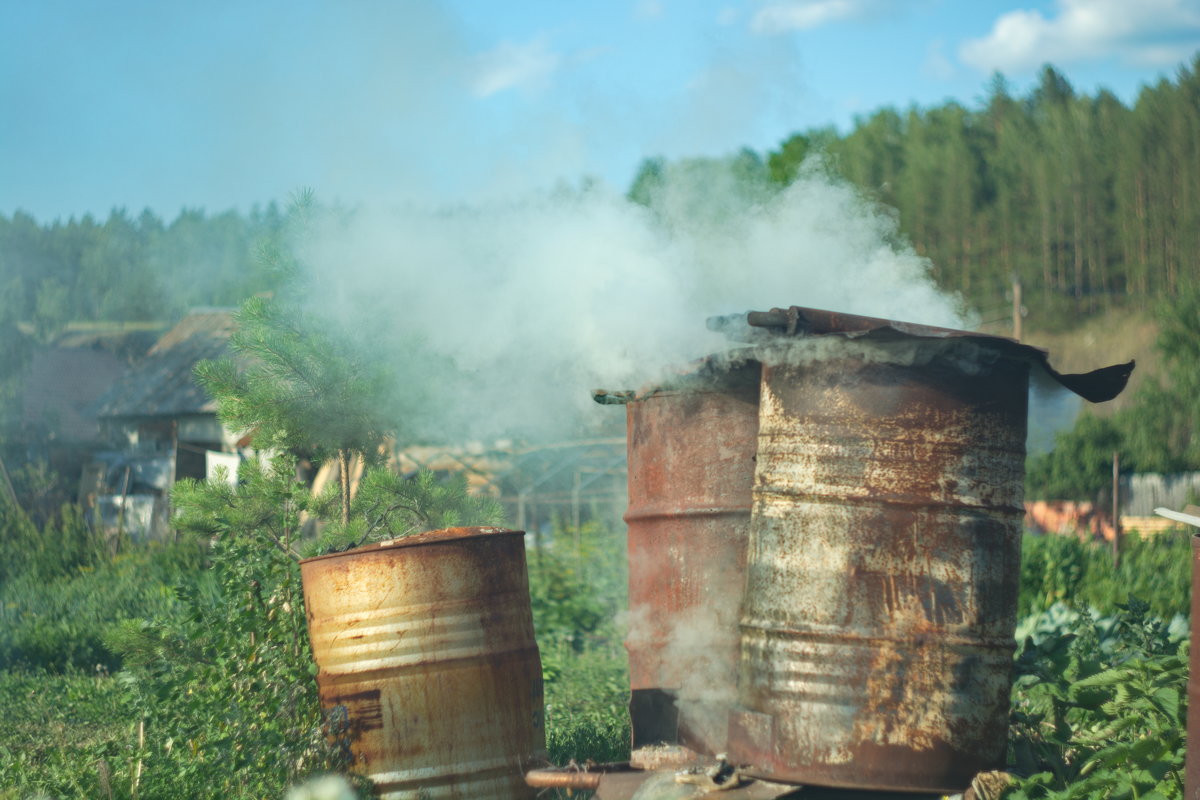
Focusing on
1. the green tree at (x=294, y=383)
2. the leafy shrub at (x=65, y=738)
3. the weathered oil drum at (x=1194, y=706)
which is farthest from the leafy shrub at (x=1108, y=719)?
the leafy shrub at (x=65, y=738)

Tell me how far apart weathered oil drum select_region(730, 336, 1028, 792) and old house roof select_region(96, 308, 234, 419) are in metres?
20.9

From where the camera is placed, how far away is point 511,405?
6.68 m

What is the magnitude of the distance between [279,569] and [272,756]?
0.92 meters

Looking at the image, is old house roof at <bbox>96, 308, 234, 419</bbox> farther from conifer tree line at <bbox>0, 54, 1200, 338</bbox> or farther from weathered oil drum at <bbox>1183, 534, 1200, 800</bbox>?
weathered oil drum at <bbox>1183, 534, 1200, 800</bbox>

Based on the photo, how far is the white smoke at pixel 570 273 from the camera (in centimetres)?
541

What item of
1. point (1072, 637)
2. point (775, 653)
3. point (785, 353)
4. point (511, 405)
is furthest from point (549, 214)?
point (1072, 637)

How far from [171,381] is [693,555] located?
23176 mm

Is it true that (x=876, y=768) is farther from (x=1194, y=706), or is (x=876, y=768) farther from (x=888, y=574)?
(x=1194, y=706)

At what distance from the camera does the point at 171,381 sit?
2528cm

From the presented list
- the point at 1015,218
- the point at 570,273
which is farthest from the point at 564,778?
the point at 1015,218

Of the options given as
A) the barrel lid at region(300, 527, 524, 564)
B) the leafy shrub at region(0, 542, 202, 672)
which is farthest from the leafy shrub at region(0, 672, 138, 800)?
the barrel lid at region(300, 527, 524, 564)

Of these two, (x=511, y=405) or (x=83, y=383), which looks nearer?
(x=511, y=405)

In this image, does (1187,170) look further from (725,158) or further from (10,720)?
(10,720)

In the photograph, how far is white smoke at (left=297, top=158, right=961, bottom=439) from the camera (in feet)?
17.8
